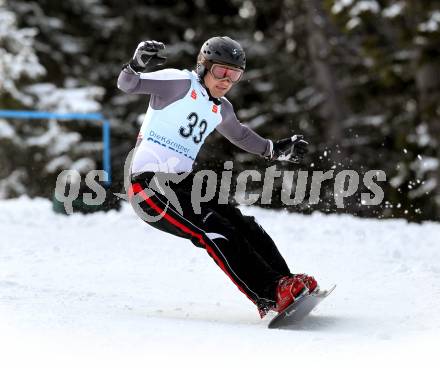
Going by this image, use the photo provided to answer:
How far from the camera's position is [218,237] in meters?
4.73

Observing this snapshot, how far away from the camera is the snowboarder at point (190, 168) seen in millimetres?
4730

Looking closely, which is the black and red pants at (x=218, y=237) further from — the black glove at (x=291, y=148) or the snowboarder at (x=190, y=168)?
the black glove at (x=291, y=148)

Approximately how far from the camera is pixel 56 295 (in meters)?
4.95

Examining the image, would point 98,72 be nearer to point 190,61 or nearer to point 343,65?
point 190,61

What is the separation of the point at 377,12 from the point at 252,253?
12.2m

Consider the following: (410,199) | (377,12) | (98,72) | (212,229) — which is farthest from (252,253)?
(98,72)

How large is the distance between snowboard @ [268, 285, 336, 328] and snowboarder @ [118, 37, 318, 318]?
42mm

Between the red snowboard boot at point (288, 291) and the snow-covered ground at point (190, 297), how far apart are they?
150mm

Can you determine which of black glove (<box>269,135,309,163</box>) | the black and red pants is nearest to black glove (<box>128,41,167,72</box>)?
the black and red pants

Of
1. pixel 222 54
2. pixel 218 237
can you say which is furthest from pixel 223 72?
pixel 218 237

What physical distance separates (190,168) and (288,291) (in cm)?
101

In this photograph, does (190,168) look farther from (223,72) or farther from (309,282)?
(309,282)

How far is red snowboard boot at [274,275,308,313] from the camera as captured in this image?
180 inches

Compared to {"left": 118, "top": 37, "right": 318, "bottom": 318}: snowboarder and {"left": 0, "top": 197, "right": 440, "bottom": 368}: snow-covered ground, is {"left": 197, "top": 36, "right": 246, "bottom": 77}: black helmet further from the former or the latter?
{"left": 0, "top": 197, "right": 440, "bottom": 368}: snow-covered ground
